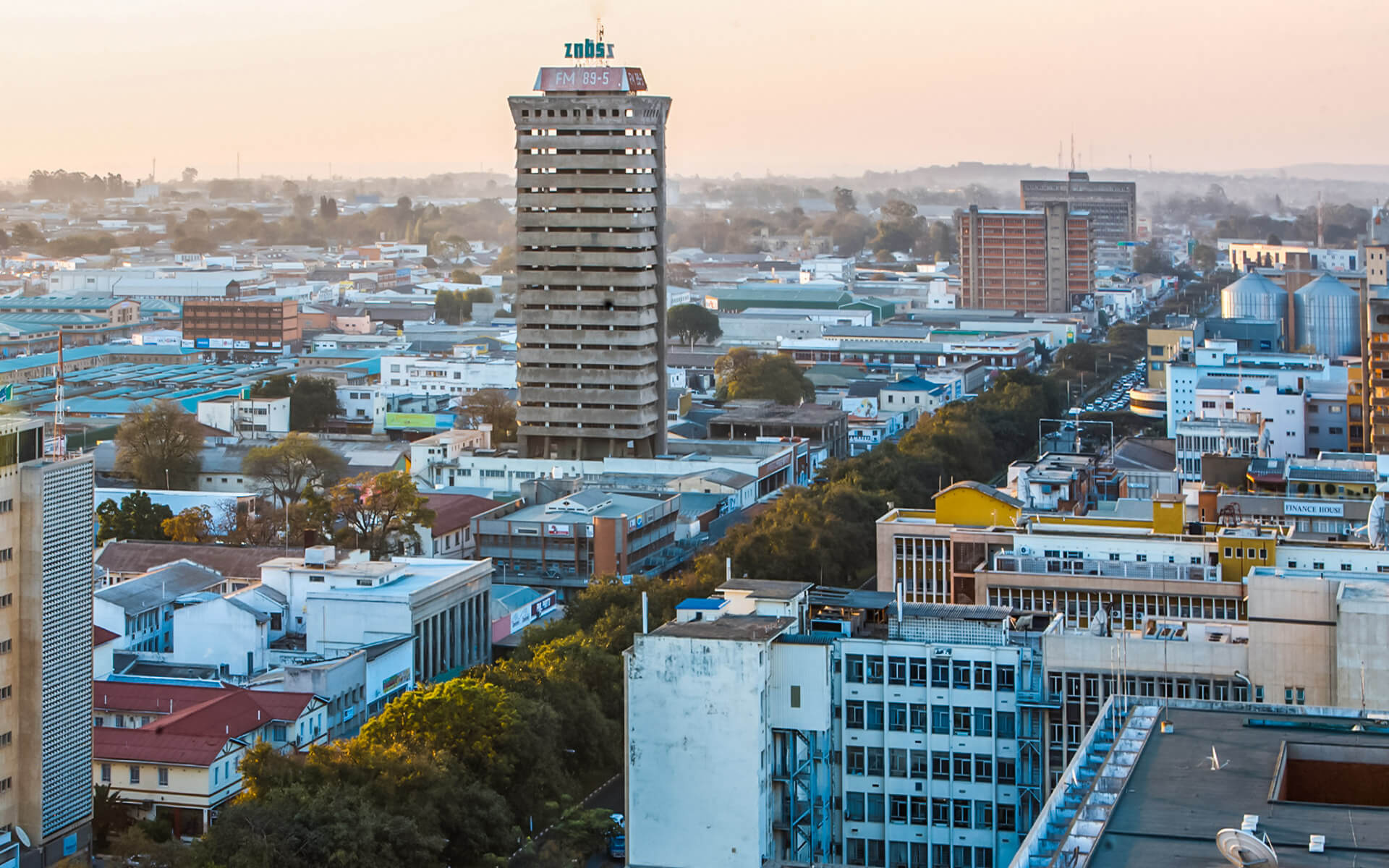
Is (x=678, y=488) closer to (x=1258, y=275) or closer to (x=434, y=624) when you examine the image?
(x=434, y=624)

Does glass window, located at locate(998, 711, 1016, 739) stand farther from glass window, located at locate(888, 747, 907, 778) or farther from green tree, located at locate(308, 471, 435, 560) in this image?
green tree, located at locate(308, 471, 435, 560)

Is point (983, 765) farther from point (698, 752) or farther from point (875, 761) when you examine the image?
point (698, 752)

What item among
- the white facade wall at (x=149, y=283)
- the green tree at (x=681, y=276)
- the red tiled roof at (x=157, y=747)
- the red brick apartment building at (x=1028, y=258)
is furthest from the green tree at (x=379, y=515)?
the green tree at (x=681, y=276)

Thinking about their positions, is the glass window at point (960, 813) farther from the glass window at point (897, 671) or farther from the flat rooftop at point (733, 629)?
the flat rooftop at point (733, 629)

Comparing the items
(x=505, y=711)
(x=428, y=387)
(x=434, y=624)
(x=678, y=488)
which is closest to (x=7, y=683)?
(x=505, y=711)

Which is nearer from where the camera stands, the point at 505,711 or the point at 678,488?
the point at 505,711
